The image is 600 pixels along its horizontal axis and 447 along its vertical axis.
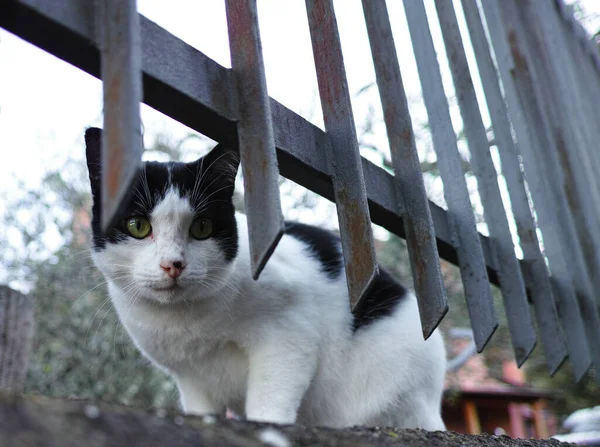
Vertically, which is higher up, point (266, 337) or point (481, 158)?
point (481, 158)

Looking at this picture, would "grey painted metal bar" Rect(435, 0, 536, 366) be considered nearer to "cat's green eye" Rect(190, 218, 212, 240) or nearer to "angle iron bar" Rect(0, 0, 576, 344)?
"angle iron bar" Rect(0, 0, 576, 344)

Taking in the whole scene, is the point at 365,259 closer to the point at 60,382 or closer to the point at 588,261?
the point at 588,261

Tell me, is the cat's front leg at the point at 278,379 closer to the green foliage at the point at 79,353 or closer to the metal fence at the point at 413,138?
the metal fence at the point at 413,138

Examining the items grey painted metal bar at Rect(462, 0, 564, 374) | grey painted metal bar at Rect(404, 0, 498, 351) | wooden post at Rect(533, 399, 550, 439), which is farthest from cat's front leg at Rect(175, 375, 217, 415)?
wooden post at Rect(533, 399, 550, 439)

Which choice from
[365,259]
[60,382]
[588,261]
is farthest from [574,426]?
[365,259]

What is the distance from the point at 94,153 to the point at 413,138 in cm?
92

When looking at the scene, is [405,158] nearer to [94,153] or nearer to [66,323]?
[94,153]

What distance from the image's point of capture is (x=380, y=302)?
2.39 meters

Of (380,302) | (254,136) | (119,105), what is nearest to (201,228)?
(380,302)

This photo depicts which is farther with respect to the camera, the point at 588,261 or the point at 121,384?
the point at 121,384

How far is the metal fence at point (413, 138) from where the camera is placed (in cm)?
97

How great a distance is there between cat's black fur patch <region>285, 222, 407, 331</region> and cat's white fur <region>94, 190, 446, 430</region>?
1.2 inches

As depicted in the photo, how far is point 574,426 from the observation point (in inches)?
230

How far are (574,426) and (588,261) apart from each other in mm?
3760
